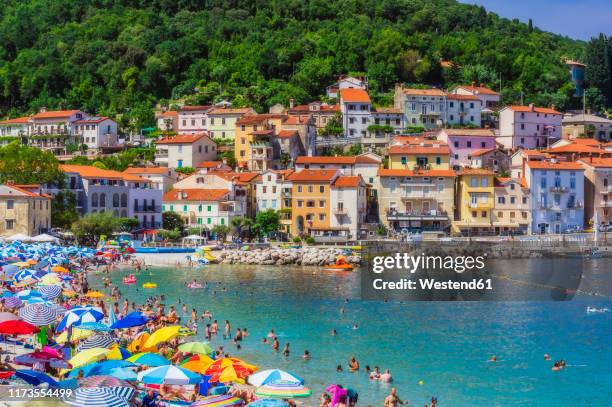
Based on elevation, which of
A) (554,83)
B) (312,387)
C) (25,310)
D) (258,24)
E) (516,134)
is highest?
(258,24)

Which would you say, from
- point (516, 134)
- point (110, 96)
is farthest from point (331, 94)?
point (110, 96)

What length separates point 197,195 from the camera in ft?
233

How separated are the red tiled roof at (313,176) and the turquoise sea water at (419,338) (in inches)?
640

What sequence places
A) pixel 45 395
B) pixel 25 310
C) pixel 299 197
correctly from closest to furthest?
pixel 45 395, pixel 25 310, pixel 299 197

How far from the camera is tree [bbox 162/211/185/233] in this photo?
70244mm

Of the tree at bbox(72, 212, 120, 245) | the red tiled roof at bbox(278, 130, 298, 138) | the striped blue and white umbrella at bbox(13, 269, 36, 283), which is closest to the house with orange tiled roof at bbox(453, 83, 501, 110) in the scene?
the red tiled roof at bbox(278, 130, 298, 138)

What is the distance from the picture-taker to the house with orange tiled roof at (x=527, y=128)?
82.7 metres

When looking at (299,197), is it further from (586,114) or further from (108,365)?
(108,365)

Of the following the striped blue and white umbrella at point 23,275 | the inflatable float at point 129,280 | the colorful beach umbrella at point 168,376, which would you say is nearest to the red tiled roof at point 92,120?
the inflatable float at point 129,280

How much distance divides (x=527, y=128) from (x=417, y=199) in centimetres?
1785

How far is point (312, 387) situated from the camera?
1101 inches

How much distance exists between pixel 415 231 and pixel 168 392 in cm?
4708

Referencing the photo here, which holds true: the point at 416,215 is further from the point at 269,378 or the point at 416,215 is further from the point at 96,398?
the point at 96,398

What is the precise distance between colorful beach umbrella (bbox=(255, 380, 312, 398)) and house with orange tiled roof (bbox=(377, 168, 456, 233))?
45802 millimetres
